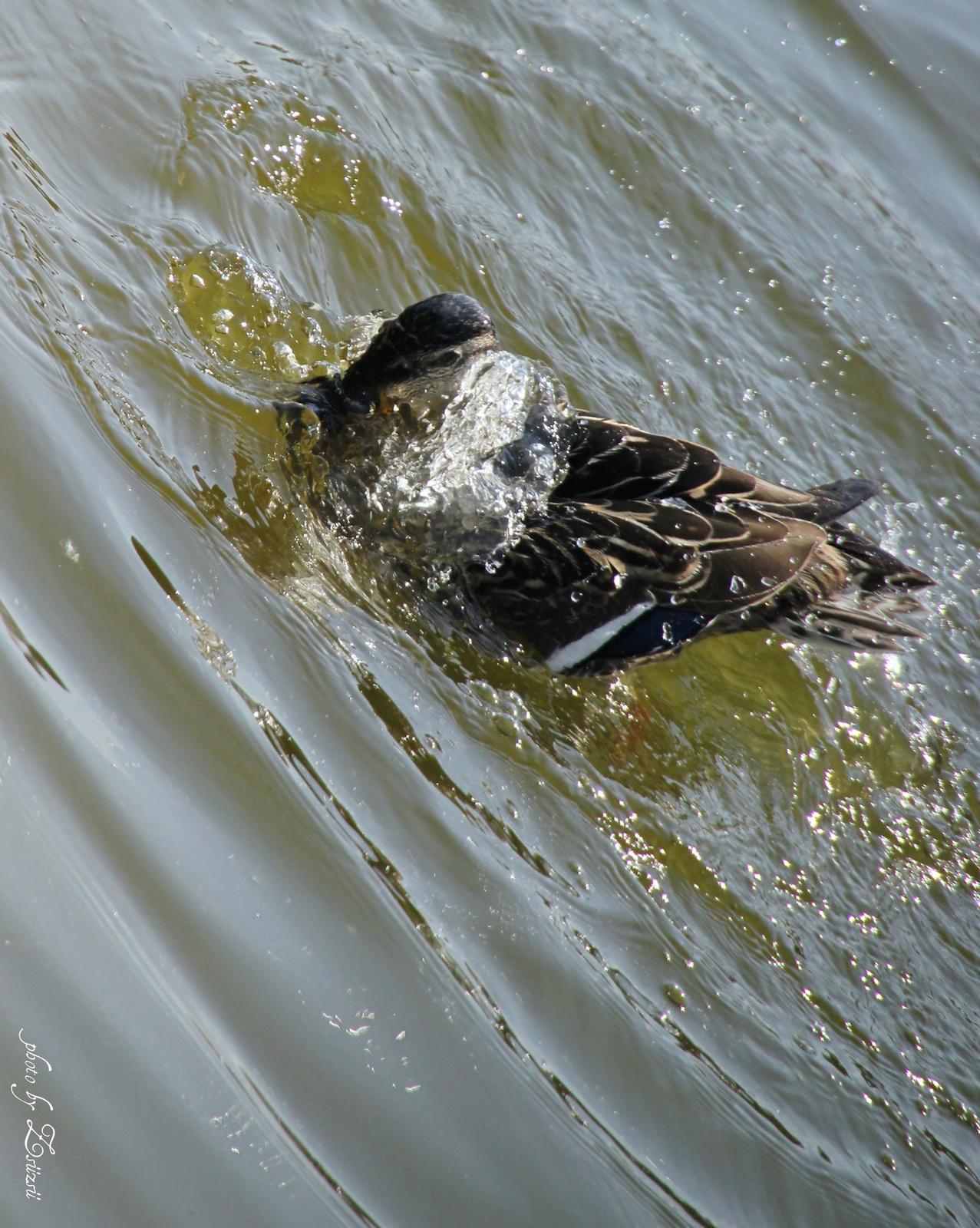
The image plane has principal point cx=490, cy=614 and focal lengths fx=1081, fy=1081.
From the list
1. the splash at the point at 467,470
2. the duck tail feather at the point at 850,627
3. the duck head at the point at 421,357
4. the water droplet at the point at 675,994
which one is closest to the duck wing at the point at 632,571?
the splash at the point at 467,470

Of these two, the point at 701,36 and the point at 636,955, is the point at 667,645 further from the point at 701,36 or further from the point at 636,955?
the point at 701,36

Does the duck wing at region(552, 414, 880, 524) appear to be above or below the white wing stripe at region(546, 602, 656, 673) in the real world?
above

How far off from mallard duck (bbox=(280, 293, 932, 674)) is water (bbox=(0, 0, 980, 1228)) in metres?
0.25

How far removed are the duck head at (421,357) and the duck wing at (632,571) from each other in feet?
2.32

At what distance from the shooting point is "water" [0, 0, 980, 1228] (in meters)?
2.50

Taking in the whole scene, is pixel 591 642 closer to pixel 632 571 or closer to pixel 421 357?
pixel 632 571

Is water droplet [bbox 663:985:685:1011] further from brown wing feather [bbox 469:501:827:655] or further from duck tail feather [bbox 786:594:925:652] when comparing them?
duck tail feather [bbox 786:594:925:652]

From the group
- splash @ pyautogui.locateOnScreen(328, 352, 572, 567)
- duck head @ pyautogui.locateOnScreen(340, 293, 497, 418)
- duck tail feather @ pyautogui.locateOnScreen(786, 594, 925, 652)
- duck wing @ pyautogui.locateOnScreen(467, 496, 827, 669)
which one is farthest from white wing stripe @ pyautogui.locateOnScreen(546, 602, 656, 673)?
duck head @ pyautogui.locateOnScreen(340, 293, 497, 418)

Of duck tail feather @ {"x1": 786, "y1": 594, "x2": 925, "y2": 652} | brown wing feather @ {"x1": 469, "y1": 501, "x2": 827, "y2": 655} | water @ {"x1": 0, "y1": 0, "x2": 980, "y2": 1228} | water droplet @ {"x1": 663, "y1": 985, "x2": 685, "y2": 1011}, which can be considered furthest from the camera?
duck tail feather @ {"x1": 786, "y1": 594, "x2": 925, "y2": 652}

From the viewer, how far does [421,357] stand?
4.09 meters

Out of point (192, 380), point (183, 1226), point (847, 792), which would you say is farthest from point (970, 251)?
point (183, 1226)

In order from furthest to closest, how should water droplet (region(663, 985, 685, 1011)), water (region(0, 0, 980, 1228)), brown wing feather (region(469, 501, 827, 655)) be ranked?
brown wing feather (region(469, 501, 827, 655)) → water droplet (region(663, 985, 685, 1011)) → water (region(0, 0, 980, 1228))

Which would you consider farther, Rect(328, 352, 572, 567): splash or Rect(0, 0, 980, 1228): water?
Rect(328, 352, 572, 567): splash

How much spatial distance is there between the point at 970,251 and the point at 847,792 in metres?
4.21
